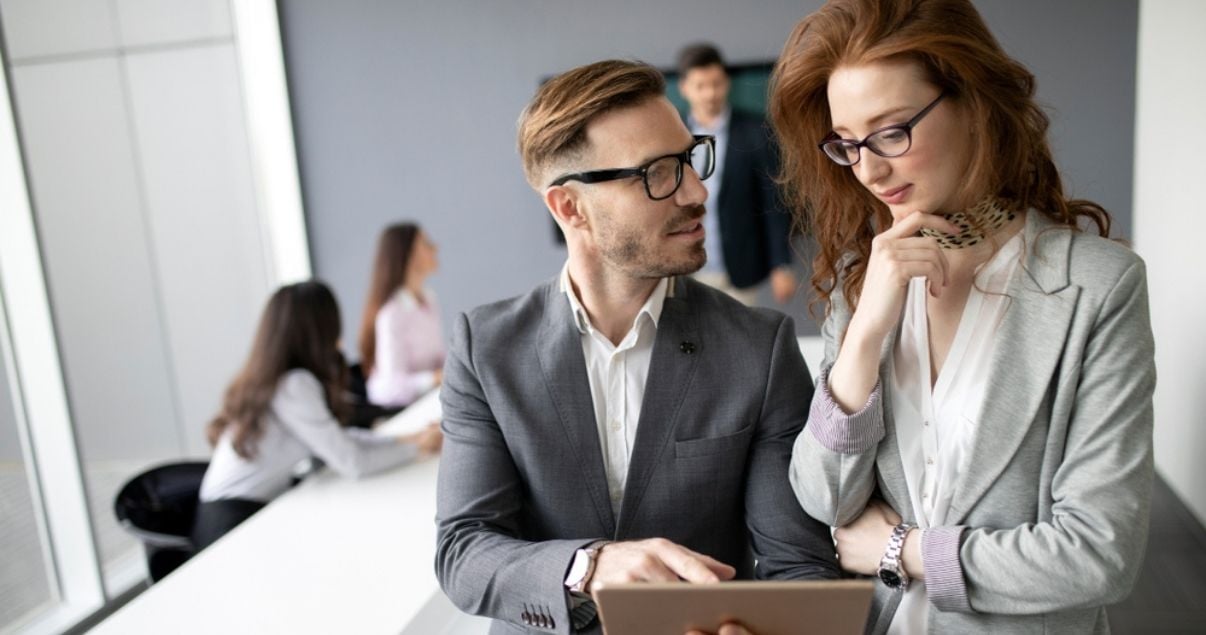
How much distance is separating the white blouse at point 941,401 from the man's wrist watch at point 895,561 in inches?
1.2

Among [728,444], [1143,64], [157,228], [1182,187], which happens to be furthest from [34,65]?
[1143,64]

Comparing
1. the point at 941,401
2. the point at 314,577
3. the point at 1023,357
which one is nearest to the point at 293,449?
the point at 314,577

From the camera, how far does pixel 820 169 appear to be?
1.56 metres

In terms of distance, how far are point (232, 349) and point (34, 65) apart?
2.14 meters

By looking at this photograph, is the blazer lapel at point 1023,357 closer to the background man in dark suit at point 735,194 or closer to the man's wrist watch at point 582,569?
the man's wrist watch at point 582,569

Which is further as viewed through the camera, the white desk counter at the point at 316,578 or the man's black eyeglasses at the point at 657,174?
the white desk counter at the point at 316,578

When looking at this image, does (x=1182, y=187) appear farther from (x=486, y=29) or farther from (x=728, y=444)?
(x=486, y=29)

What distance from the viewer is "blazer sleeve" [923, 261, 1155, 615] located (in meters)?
1.24

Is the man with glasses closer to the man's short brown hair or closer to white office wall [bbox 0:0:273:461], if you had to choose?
the man's short brown hair

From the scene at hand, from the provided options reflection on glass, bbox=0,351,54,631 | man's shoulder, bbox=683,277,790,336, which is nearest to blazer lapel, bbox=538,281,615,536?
man's shoulder, bbox=683,277,790,336

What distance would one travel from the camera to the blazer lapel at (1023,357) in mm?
1287

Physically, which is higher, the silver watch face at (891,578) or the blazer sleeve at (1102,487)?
the blazer sleeve at (1102,487)

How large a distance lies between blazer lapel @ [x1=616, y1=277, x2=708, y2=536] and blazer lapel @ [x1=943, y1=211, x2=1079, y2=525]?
48 centimetres

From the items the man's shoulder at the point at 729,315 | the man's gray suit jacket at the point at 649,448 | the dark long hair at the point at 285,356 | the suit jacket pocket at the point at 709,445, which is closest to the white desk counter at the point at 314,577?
the dark long hair at the point at 285,356
